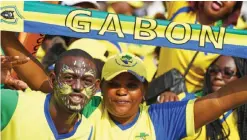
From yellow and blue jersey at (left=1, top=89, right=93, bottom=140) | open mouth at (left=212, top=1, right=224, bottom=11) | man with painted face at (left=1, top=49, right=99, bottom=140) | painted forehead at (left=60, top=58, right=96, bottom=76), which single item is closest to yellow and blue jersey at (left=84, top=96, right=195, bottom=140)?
man with painted face at (left=1, top=49, right=99, bottom=140)

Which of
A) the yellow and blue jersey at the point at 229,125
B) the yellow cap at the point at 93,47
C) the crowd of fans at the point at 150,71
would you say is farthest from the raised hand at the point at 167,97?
the yellow cap at the point at 93,47

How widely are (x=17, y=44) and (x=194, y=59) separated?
2.15 meters

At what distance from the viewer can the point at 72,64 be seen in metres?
4.41

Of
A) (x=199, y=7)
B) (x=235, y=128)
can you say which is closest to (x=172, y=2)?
(x=199, y=7)

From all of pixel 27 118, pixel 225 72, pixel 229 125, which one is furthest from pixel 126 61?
pixel 225 72

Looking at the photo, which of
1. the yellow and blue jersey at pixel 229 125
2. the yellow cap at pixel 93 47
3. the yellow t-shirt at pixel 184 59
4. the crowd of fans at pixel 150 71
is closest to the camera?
the crowd of fans at pixel 150 71

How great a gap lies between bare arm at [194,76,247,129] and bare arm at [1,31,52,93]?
0.99 m

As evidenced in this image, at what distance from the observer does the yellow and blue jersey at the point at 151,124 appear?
4562 millimetres

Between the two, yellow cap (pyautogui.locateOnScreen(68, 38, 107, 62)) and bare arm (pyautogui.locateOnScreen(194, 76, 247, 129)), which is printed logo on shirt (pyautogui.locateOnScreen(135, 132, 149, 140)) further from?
yellow cap (pyautogui.locateOnScreen(68, 38, 107, 62))

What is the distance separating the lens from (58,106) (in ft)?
14.4

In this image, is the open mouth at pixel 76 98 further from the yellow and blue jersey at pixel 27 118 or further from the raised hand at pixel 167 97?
the raised hand at pixel 167 97

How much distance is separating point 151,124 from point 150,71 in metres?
2.63

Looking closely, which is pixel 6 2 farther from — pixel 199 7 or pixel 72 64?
pixel 199 7

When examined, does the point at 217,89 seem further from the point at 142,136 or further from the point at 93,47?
the point at 142,136
